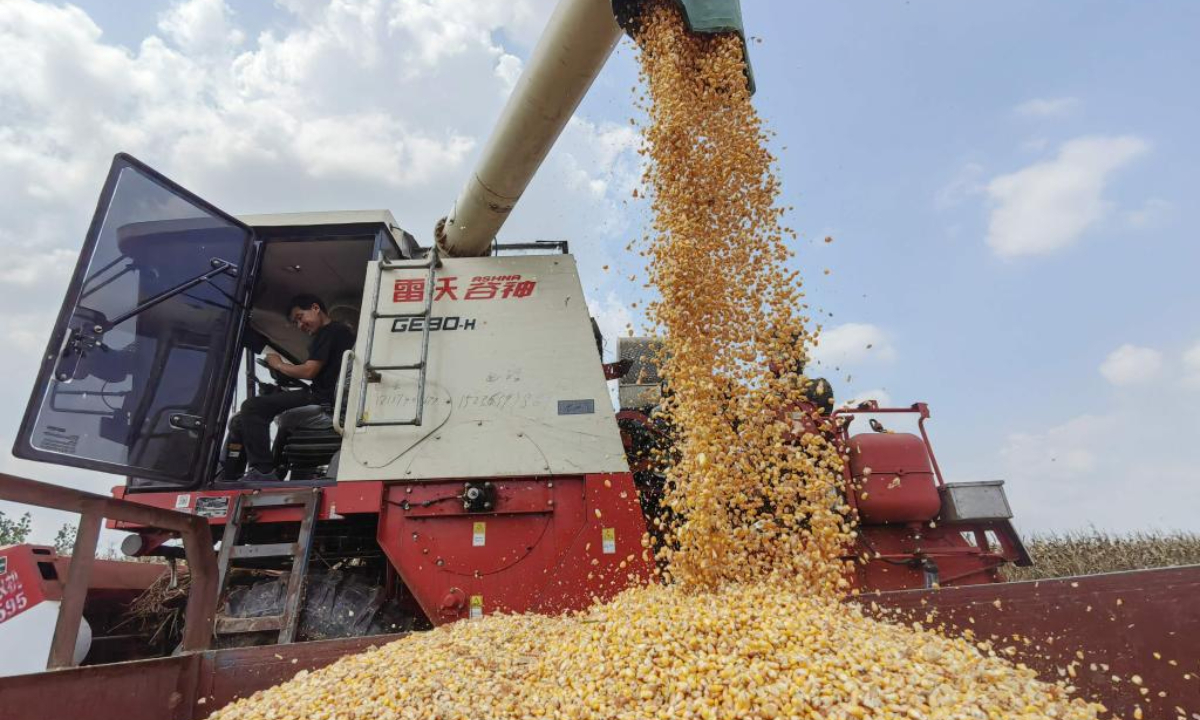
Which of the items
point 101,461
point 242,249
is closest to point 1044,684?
point 101,461

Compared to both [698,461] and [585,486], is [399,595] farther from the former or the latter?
[698,461]

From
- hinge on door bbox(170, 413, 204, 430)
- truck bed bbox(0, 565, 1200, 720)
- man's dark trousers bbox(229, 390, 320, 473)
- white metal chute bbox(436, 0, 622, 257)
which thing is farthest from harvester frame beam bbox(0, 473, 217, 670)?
white metal chute bbox(436, 0, 622, 257)

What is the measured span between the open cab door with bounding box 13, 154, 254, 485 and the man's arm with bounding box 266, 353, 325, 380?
36cm

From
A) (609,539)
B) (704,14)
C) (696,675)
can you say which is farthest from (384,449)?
(704,14)

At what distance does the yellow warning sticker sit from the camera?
3314 millimetres

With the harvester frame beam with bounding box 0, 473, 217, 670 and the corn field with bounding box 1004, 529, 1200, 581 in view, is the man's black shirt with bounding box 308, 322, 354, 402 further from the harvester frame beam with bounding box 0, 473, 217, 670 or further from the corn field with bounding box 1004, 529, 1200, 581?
the corn field with bounding box 1004, 529, 1200, 581

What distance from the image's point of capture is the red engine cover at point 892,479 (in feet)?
12.4

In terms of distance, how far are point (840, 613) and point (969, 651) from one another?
1.36ft

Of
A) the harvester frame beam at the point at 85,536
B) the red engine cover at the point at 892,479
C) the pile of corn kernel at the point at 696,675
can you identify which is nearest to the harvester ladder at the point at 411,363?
the harvester frame beam at the point at 85,536

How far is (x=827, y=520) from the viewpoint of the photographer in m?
2.88

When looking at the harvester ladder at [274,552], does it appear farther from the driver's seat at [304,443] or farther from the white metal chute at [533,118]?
the white metal chute at [533,118]

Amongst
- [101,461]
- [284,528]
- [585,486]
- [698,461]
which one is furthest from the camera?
[284,528]

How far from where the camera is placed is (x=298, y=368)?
13.5ft

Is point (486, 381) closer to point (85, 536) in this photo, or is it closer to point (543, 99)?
point (543, 99)
